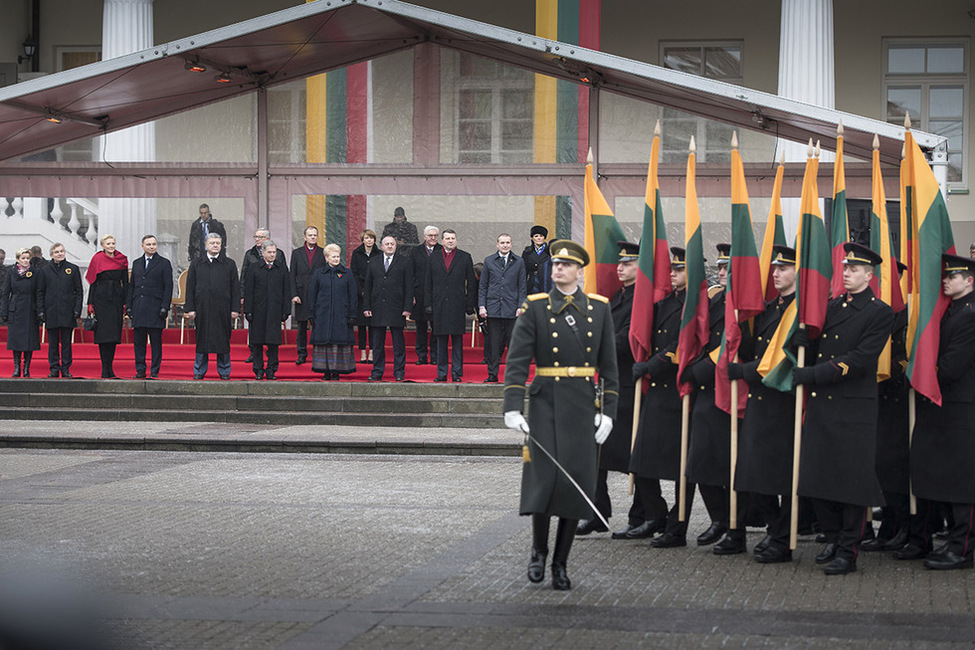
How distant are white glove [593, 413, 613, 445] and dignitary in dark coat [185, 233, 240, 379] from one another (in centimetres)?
1150

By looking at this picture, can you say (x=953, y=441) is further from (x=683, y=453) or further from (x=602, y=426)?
(x=602, y=426)

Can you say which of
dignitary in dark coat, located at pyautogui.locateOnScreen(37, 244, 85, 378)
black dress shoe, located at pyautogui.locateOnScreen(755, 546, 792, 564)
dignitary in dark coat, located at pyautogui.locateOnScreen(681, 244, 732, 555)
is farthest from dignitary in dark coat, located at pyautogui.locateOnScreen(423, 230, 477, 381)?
black dress shoe, located at pyautogui.locateOnScreen(755, 546, 792, 564)

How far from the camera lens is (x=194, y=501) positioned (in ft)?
35.6

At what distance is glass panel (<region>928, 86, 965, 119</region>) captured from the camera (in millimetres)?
26156

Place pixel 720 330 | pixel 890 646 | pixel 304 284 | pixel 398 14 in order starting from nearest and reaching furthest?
pixel 890 646
pixel 720 330
pixel 398 14
pixel 304 284

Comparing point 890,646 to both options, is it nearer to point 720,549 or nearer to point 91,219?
point 720,549

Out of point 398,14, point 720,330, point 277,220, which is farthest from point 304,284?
point 720,330

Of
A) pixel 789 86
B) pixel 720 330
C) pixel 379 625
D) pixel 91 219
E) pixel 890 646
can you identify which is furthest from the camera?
pixel 789 86

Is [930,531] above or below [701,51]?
below

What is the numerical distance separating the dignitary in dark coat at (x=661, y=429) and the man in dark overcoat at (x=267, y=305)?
9797 millimetres

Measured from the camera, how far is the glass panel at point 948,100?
26.2 meters

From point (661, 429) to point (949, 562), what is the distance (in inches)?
78.5

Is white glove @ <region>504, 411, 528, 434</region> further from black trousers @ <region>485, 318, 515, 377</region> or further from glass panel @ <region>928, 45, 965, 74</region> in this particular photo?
glass panel @ <region>928, 45, 965, 74</region>

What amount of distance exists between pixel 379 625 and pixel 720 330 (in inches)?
142
